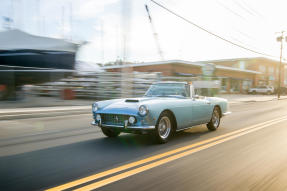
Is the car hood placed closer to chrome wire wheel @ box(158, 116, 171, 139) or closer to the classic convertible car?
the classic convertible car

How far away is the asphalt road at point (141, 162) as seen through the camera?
3.41 metres

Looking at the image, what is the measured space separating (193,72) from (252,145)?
29945mm

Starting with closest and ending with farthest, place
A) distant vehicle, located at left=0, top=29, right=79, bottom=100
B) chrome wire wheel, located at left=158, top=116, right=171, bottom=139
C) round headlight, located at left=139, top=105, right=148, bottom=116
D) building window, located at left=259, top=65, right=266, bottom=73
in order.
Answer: round headlight, located at left=139, top=105, right=148, bottom=116 < chrome wire wheel, located at left=158, top=116, right=171, bottom=139 < distant vehicle, located at left=0, top=29, right=79, bottom=100 < building window, located at left=259, top=65, right=266, bottom=73

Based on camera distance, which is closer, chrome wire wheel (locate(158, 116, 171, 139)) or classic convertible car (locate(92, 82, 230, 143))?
classic convertible car (locate(92, 82, 230, 143))

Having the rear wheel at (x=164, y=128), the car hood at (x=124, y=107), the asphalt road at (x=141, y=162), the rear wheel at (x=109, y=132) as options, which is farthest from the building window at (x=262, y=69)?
the car hood at (x=124, y=107)

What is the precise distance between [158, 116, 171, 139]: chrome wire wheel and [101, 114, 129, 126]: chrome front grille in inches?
31.6

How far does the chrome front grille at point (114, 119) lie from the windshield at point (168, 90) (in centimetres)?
173

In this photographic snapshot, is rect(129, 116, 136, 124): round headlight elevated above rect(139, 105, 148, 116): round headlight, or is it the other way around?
rect(139, 105, 148, 116): round headlight

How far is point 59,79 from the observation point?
47.6 ft

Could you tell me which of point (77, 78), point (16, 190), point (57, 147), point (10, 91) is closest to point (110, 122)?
point (57, 147)

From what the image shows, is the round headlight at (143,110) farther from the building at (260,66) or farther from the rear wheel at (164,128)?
the building at (260,66)

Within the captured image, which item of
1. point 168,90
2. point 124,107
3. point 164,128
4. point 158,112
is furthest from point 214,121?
point 124,107

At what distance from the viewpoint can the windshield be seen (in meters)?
6.78

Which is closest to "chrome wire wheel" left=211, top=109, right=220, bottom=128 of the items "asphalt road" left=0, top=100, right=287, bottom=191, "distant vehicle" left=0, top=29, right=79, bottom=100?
"asphalt road" left=0, top=100, right=287, bottom=191
